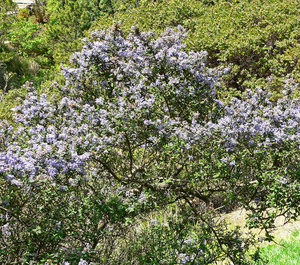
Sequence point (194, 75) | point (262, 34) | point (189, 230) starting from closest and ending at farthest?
point (189, 230) → point (194, 75) → point (262, 34)

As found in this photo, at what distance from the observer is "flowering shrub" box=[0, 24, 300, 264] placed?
109 inches

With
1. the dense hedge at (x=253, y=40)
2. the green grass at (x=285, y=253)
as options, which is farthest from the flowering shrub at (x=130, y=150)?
the dense hedge at (x=253, y=40)

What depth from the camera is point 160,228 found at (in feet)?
12.0

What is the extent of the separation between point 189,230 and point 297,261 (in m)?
1.95

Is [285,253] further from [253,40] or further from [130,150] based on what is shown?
[253,40]

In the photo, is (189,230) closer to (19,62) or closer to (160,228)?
(160,228)

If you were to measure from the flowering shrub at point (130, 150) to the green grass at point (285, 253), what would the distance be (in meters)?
1.25

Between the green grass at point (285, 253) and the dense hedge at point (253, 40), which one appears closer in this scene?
the green grass at point (285, 253)

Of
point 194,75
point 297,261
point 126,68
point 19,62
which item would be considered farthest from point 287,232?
point 19,62

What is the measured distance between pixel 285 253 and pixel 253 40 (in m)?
6.87

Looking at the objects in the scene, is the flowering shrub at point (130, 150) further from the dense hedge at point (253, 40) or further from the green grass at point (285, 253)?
the dense hedge at point (253, 40)

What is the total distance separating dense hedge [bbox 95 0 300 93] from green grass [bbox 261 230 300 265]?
4.68 metres

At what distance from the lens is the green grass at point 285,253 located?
14.8 ft

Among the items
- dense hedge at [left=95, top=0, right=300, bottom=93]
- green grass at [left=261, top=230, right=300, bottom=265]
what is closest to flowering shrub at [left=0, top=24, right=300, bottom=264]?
green grass at [left=261, top=230, right=300, bottom=265]
